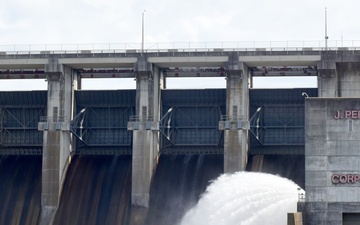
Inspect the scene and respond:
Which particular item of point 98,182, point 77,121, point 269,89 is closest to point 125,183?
point 98,182

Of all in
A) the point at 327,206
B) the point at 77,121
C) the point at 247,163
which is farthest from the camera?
the point at 77,121

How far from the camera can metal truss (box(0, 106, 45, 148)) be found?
10231 cm

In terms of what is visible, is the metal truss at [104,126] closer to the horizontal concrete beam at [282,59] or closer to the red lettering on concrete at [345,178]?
the horizontal concrete beam at [282,59]

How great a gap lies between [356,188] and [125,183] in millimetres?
34019

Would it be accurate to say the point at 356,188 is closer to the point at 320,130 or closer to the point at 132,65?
the point at 320,130

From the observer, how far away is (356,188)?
6725 cm

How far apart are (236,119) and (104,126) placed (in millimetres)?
17173

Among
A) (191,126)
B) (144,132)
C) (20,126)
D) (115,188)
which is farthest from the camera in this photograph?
(20,126)

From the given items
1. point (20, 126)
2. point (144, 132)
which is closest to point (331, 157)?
point (144, 132)

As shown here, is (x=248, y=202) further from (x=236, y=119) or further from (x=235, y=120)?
(x=236, y=119)

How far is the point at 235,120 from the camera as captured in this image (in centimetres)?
9231

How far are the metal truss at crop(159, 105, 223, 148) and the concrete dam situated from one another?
115 millimetres

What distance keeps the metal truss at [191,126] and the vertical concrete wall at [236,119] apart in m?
5.41

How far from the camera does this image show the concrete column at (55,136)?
94.0 metres
